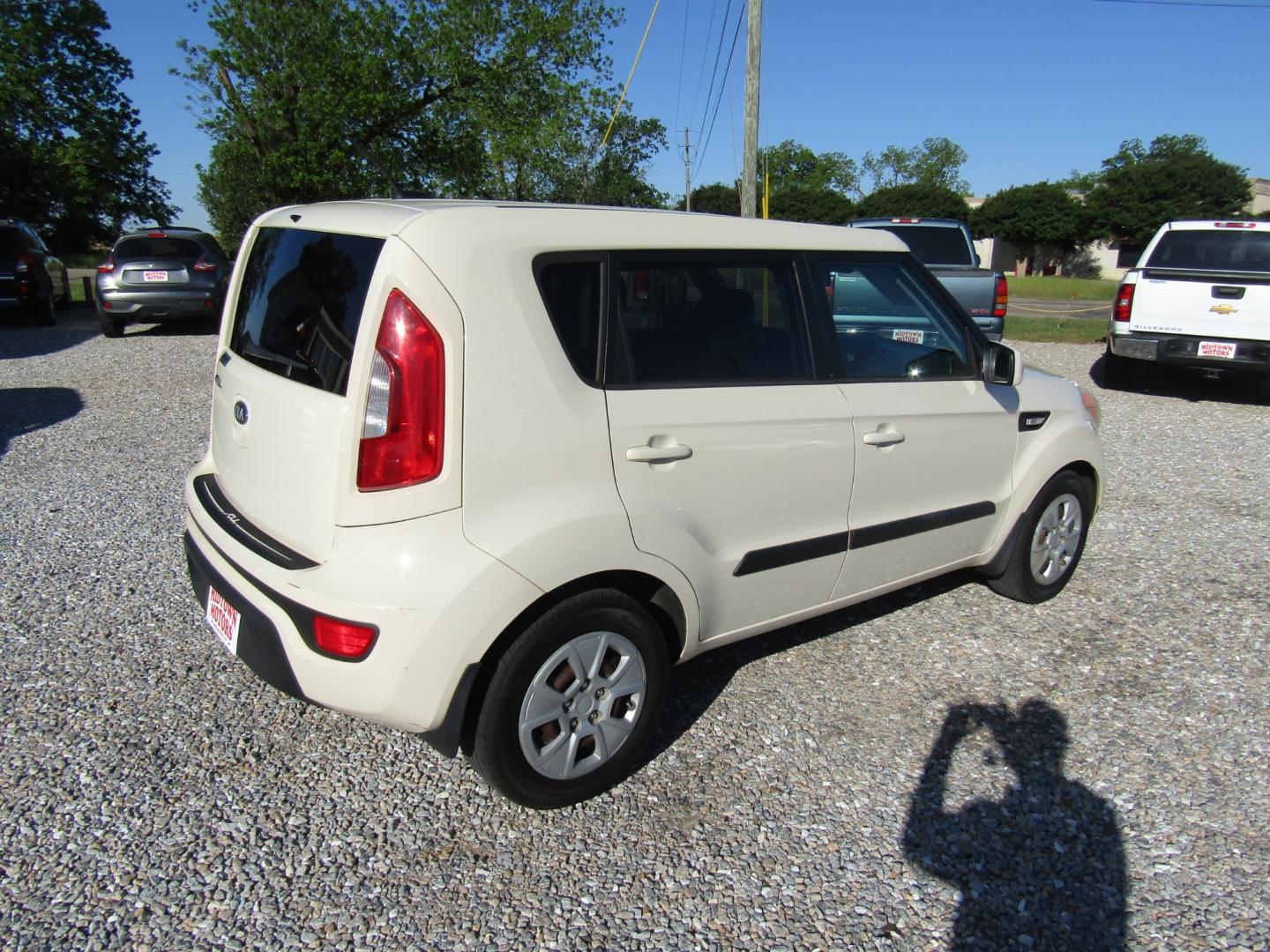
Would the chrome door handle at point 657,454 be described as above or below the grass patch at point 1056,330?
above

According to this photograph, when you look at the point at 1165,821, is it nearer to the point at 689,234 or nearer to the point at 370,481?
the point at 689,234

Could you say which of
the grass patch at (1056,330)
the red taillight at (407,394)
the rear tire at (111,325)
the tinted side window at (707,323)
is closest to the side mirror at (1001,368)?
the tinted side window at (707,323)

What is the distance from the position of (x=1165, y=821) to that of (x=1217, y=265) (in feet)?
29.2

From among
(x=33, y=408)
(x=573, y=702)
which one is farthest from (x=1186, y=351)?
(x=33, y=408)

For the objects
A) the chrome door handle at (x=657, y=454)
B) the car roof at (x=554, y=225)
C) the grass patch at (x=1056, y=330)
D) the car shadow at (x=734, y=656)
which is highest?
the car roof at (x=554, y=225)

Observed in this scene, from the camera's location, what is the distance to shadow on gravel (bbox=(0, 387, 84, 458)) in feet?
25.9

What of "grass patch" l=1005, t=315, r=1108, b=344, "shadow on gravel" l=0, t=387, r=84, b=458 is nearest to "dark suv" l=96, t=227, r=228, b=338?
"shadow on gravel" l=0, t=387, r=84, b=458

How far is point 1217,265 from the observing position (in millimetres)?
9836

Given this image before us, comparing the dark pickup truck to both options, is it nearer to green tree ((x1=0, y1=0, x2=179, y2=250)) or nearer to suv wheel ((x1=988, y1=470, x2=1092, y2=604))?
suv wheel ((x1=988, y1=470, x2=1092, y2=604))

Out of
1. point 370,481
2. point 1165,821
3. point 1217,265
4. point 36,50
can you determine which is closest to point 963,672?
point 1165,821

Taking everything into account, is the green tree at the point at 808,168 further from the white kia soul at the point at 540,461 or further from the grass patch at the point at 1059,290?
the white kia soul at the point at 540,461

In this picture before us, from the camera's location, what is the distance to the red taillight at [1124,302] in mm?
10180

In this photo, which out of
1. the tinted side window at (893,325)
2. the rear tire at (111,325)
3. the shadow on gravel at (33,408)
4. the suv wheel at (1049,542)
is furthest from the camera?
the rear tire at (111,325)

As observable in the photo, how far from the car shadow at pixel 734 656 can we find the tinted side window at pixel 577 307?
1357mm
